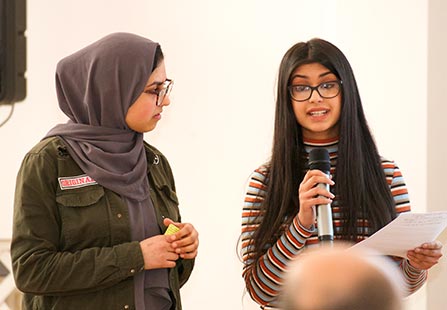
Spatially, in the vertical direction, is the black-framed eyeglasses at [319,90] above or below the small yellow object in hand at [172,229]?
above

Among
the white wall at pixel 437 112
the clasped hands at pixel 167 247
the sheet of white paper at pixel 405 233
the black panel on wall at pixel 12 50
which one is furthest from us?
the white wall at pixel 437 112

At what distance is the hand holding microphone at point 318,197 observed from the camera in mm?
1705

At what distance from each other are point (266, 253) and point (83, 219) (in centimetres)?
52

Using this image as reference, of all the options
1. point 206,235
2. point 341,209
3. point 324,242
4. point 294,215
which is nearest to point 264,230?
point 294,215

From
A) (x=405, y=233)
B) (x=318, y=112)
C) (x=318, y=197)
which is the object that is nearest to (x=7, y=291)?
(x=318, y=112)

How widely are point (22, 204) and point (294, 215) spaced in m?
0.76

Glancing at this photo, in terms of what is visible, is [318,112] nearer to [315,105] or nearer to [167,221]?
[315,105]

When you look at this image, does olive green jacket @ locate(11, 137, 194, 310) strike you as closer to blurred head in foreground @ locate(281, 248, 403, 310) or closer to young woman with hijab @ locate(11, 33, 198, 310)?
young woman with hijab @ locate(11, 33, 198, 310)

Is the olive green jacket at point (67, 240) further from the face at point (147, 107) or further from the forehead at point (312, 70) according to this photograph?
the forehead at point (312, 70)

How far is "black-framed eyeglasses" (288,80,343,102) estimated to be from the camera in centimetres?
209

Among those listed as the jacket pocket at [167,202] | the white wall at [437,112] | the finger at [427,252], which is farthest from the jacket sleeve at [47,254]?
the white wall at [437,112]

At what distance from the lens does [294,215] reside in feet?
6.83

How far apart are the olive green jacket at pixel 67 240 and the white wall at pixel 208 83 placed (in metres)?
1.72

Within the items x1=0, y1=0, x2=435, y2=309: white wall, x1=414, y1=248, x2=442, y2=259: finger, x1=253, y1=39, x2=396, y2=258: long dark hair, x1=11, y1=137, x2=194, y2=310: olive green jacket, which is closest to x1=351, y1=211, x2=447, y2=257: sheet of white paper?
x1=414, y1=248, x2=442, y2=259: finger
